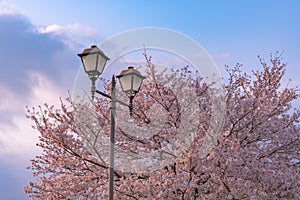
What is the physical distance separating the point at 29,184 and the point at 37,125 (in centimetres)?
223

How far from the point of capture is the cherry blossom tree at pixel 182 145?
36.8 feet

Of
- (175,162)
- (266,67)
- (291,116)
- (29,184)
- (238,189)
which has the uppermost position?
Result: (266,67)

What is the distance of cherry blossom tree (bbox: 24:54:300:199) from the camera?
36.8 feet

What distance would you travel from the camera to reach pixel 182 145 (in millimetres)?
11406

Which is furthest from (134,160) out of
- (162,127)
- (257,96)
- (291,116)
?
(291,116)

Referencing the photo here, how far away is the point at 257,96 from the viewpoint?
14.0 meters

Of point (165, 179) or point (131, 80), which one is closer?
point (131, 80)

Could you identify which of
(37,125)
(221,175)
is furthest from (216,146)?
(37,125)

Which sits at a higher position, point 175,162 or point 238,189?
point 175,162

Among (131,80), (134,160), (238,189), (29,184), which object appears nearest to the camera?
(131,80)

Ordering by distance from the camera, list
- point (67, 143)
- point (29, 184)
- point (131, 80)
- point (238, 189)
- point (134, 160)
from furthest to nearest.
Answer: point (29, 184)
point (67, 143)
point (134, 160)
point (238, 189)
point (131, 80)

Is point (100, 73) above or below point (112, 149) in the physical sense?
above

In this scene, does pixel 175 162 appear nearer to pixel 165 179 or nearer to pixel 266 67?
pixel 165 179

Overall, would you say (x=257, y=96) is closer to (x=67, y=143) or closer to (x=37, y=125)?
(x=67, y=143)
